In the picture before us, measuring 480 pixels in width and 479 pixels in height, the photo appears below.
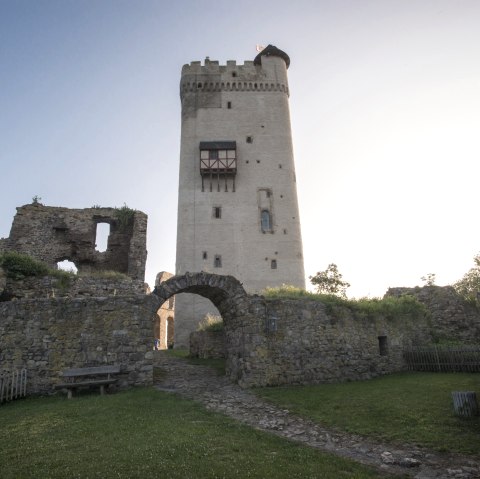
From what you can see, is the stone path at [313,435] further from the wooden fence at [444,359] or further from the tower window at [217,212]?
the tower window at [217,212]

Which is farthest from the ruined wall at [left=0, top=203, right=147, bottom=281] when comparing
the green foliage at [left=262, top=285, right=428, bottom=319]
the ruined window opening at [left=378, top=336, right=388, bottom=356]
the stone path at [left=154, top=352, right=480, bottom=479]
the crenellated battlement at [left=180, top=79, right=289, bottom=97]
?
A: the crenellated battlement at [left=180, top=79, right=289, bottom=97]

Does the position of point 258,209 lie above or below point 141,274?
above

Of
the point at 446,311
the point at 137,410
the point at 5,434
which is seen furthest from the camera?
the point at 446,311

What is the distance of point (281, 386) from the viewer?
527 inches

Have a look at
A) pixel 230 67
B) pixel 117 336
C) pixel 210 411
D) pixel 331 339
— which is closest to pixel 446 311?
pixel 331 339

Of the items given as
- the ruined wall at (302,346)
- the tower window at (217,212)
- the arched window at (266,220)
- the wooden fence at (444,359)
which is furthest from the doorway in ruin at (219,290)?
the arched window at (266,220)

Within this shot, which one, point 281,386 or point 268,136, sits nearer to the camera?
point 281,386

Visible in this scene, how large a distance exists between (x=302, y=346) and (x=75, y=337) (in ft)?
26.9

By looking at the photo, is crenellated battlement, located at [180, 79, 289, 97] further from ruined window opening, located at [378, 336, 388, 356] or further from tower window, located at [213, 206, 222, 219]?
ruined window opening, located at [378, 336, 388, 356]

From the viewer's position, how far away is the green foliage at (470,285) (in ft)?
69.5

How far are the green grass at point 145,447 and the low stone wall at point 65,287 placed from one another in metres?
8.14

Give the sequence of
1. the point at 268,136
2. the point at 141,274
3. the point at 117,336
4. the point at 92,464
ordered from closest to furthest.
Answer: the point at 92,464
the point at 117,336
the point at 141,274
the point at 268,136

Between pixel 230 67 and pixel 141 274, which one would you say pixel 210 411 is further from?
pixel 230 67

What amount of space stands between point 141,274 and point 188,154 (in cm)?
1731
